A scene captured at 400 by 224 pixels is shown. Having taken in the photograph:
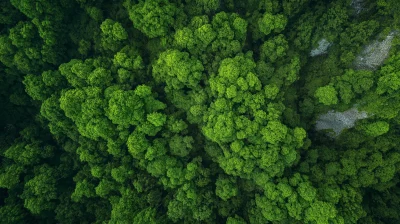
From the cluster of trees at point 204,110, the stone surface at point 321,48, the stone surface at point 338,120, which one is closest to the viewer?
the cluster of trees at point 204,110

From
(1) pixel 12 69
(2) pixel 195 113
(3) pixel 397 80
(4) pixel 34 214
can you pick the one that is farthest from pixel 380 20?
(4) pixel 34 214

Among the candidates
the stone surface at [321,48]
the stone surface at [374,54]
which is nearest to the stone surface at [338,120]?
the stone surface at [374,54]

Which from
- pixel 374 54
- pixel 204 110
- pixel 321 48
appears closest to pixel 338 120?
pixel 374 54

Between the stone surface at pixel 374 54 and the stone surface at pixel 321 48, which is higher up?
the stone surface at pixel 321 48

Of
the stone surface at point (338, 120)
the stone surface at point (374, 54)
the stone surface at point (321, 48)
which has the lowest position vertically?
the stone surface at point (338, 120)

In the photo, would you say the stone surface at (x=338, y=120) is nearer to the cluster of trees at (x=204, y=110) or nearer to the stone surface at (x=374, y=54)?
the cluster of trees at (x=204, y=110)

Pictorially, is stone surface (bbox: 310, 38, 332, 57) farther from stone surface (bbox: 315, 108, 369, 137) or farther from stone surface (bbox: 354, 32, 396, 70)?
stone surface (bbox: 315, 108, 369, 137)

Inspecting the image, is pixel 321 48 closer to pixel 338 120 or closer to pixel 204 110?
pixel 338 120

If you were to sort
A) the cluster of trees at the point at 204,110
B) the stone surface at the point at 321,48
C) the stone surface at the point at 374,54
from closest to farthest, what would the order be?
the stone surface at the point at 374,54
the cluster of trees at the point at 204,110
the stone surface at the point at 321,48

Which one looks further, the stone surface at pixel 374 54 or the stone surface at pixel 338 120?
the stone surface at pixel 338 120
